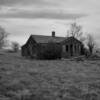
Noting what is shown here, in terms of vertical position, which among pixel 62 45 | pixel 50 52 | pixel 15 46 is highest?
pixel 15 46

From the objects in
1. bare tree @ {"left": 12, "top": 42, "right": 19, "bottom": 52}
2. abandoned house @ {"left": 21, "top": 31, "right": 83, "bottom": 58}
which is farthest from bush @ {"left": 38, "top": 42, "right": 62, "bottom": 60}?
bare tree @ {"left": 12, "top": 42, "right": 19, "bottom": 52}

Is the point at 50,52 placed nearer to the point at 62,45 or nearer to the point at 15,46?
the point at 62,45

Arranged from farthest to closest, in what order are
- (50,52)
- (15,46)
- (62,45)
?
(15,46), (62,45), (50,52)

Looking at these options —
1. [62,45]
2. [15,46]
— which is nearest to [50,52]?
[62,45]

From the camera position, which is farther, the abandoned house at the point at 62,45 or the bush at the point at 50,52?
the abandoned house at the point at 62,45

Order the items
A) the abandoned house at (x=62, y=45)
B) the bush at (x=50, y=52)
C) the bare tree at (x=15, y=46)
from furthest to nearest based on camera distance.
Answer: the bare tree at (x=15, y=46), the abandoned house at (x=62, y=45), the bush at (x=50, y=52)

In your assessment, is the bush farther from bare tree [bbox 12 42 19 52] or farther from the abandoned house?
bare tree [bbox 12 42 19 52]

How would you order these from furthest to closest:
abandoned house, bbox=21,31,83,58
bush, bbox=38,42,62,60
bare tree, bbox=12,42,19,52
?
bare tree, bbox=12,42,19,52 < abandoned house, bbox=21,31,83,58 < bush, bbox=38,42,62,60

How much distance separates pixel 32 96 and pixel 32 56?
1211 inches

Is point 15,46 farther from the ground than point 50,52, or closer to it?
farther from the ground

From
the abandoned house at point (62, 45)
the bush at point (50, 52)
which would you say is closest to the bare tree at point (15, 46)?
the abandoned house at point (62, 45)

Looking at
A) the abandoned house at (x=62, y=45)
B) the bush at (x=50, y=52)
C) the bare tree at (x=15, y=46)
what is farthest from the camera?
the bare tree at (x=15, y=46)

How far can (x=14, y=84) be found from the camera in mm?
10102

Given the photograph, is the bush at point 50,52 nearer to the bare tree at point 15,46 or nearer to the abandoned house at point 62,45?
the abandoned house at point 62,45
